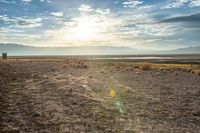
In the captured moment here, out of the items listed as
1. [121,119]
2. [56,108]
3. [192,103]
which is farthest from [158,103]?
[56,108]

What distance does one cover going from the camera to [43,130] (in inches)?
332

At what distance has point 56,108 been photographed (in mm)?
11547

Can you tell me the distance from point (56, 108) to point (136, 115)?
10.6 ft

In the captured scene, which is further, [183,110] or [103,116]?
[183,110]

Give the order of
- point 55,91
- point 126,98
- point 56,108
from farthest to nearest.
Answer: point 55,91, point 126,98, point 56,108

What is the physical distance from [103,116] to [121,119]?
0.70 metres

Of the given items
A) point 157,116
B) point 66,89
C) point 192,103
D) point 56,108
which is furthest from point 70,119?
point 66,89

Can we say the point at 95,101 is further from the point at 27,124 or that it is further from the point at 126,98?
the point at 27,124

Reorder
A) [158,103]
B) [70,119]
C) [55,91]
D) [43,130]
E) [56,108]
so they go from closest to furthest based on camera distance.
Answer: [43,130]
[70,119]
[56,108]
[158,103]
[55,91]

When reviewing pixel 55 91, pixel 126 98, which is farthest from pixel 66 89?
pixel 126 98

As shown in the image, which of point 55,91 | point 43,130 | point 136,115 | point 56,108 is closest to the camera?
point 43,130

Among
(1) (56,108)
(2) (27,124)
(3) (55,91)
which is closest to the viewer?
(2) (27,124)

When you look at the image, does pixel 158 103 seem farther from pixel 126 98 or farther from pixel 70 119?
pixel 70 119

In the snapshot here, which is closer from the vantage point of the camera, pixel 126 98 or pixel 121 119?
pixel 121 119
